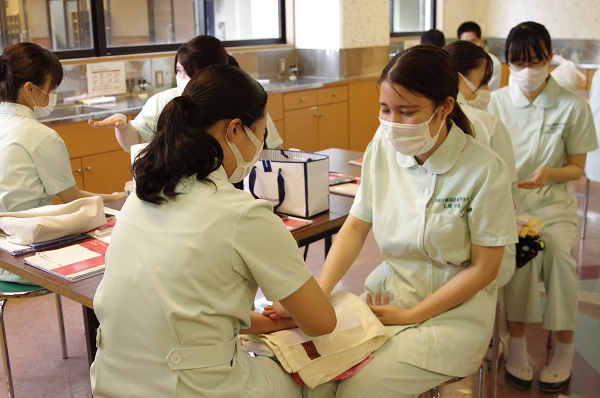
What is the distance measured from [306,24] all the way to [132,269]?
193 inches

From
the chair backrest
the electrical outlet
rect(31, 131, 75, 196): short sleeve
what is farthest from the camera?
the electrical outlet

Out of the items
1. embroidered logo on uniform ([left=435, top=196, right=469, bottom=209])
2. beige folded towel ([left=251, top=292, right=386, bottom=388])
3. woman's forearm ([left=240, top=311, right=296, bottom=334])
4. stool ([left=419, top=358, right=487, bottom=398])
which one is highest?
embroidered logo on uniform ([left=435, top=196, right=469, bottom=209])

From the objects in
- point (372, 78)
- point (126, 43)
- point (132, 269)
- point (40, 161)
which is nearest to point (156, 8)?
point (126, 43)

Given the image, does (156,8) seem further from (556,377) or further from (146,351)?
(146,351)

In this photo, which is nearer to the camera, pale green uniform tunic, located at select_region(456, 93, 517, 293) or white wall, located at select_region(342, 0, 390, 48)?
pale green uniform tunic, located at select_region(456, 93, 517, 293)

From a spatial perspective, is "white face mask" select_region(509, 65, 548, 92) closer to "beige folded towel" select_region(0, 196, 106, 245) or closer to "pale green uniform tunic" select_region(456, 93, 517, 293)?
"pale green uniform tunic" select_region(456, 93, 517, 293)

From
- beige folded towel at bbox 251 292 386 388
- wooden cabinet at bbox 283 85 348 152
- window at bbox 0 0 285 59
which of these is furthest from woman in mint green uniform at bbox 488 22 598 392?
window at bbox 0 0 285 59

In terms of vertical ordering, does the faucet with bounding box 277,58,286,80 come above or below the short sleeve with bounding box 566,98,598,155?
above

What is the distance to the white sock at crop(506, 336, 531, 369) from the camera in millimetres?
2576

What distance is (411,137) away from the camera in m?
1.75

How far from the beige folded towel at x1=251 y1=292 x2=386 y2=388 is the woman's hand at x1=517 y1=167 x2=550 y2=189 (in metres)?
1.16

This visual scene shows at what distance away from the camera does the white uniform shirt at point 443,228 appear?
172 cm

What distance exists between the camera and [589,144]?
9.00 ft

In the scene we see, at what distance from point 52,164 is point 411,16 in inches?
226
